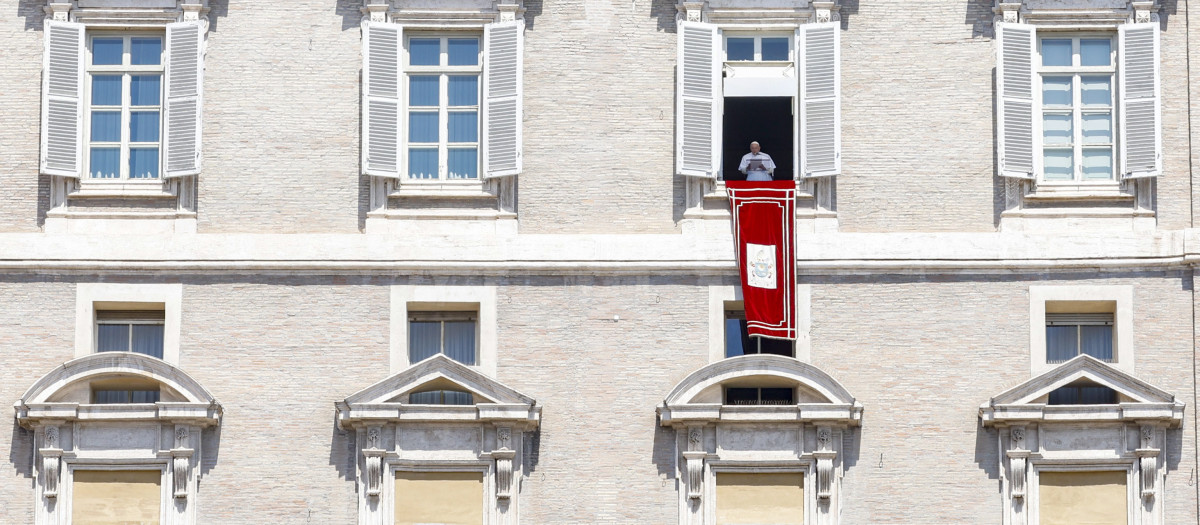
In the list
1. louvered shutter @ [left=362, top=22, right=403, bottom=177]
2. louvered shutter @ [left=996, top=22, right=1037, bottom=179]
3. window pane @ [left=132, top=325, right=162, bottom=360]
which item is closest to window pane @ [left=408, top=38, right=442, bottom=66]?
louvered shutter @ [left=362, top=22, right=403, bottom=177]

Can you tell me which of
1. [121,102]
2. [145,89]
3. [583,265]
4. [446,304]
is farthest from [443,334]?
[121,102]

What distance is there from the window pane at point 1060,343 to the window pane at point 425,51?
888 cm

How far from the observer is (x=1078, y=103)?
38.1m

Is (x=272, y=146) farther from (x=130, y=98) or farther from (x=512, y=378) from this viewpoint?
(x=512, y=378)

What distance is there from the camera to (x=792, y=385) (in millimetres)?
36938

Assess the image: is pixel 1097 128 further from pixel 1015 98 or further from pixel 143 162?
pixel 143 162

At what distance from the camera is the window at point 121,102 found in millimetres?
37812

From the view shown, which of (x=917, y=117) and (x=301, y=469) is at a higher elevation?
(x=917, y=117)

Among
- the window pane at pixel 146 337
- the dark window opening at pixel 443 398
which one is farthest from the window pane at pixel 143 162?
the dark window opening at pixel 443 398

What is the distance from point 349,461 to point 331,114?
470cm

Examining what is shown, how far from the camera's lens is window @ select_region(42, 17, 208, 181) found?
124 ft

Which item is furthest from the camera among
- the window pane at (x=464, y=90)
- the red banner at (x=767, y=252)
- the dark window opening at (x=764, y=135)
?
the dark window opening at (x=764, y=135)

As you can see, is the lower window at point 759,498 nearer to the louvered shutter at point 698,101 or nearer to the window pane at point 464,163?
the louvered shutter at point 698,101

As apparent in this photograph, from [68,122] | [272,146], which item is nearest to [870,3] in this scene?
[272,146]
